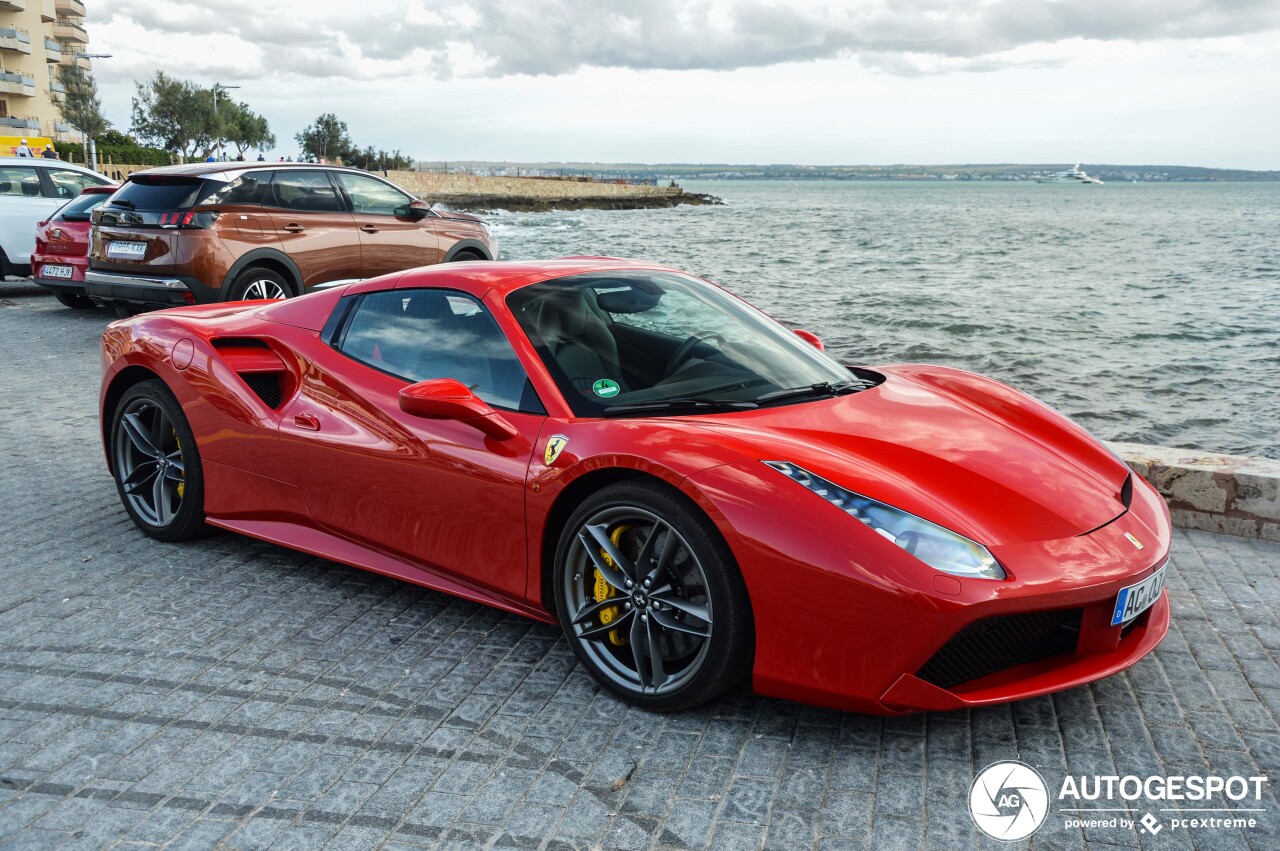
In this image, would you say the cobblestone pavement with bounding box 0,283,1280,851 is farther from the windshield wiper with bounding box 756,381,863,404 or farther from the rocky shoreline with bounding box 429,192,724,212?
the rocky shoreline with bounding box 429,192,724,212

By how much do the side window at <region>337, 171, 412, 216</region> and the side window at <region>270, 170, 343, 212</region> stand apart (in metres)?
0.17

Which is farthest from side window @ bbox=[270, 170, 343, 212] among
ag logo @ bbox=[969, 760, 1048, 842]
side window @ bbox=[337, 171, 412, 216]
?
ag logo @ bbox=[969, 760, 1048, 842]

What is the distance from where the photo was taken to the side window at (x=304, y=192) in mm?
10477

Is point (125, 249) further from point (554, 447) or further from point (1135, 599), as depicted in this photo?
point (1135, 599)

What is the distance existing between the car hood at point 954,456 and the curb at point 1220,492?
150cm

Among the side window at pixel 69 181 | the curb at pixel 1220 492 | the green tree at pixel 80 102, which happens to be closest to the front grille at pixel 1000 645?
the curb at pixel 1220 492

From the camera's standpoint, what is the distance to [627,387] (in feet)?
11.8

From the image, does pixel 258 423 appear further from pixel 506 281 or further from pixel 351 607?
pixel 506 281

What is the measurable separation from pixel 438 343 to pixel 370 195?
25.6 ft

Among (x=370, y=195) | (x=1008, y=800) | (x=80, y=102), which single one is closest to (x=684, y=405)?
(x=1008, y=800)

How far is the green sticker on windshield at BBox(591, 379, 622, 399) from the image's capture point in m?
3.53

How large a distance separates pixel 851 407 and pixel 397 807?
6.49 feet

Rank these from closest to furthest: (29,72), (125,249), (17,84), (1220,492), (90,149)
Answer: (1220,492) < (125,249) < (90,149) < (17,84) < (29,72)

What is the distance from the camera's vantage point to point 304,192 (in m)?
10.7
